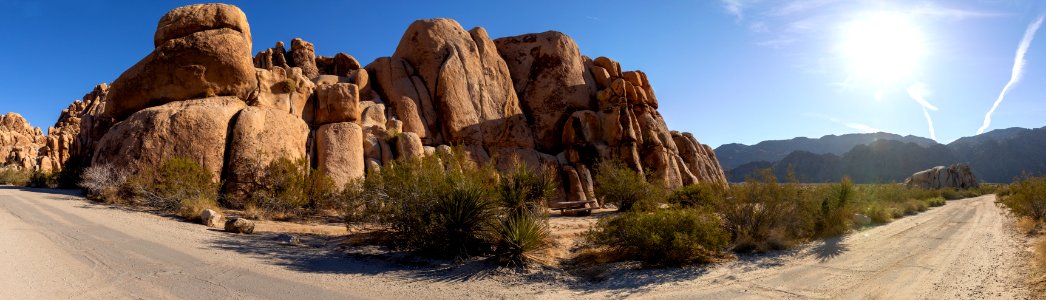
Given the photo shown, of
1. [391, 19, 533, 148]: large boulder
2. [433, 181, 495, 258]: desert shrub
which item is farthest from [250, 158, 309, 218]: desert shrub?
[391, 19, 533, 148]: large boulder

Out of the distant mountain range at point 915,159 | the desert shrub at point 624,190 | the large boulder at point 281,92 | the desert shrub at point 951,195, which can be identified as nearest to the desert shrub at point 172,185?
the large boulder at point 281,92

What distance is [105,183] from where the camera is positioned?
17.0 metres

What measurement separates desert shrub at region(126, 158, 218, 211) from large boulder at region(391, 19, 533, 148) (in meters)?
14.4

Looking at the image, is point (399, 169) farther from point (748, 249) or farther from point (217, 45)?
point (217, 45)

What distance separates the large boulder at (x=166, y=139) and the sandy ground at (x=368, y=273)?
5.58 meters

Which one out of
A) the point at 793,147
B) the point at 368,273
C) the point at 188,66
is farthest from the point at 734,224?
the point at 793,147

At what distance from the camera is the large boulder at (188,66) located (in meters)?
21.1

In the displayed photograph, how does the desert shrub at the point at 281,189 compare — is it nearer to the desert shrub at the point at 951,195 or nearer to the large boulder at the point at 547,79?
the large boulder at the point at 547,79

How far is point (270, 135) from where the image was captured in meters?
20.0

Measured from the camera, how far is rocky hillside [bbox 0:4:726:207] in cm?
1898

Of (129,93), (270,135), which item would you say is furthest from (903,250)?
(129,93)

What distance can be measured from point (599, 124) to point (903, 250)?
69.2 ft

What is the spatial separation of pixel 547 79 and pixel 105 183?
85.0 ft

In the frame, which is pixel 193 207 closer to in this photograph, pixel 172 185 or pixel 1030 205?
pixel 172 185
